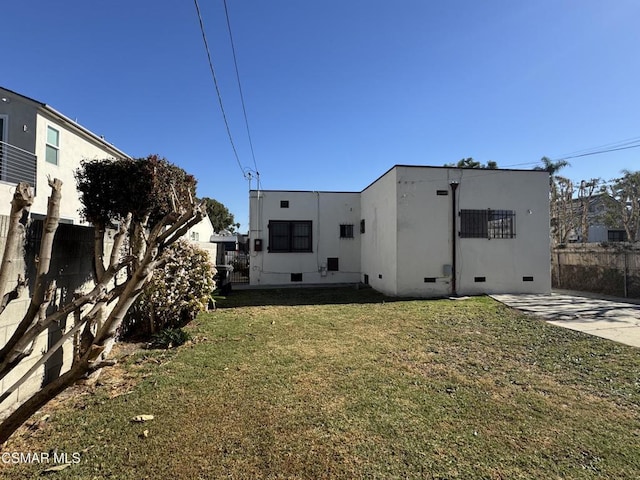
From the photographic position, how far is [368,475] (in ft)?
7.19

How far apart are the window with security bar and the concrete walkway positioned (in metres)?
1.98

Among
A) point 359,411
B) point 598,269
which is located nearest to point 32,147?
point 359,411

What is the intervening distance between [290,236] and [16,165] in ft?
28.2

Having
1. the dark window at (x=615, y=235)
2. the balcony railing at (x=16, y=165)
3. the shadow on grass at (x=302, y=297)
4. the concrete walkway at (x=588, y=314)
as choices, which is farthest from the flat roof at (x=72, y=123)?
the dark window at (x=615, y=235)

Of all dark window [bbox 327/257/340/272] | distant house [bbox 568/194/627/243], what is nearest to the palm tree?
distant house [bbox 568/194/627/243]

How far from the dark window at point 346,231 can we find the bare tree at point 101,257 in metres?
8.60

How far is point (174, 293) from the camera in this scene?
564 cm

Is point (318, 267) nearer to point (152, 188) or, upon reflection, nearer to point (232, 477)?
point (152, 188)

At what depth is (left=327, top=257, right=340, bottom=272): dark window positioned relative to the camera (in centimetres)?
1334

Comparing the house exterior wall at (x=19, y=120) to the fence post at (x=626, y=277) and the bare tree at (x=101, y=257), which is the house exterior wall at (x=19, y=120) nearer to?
the bare tree at (x=101, y=257)

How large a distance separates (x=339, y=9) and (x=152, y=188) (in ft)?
19.4

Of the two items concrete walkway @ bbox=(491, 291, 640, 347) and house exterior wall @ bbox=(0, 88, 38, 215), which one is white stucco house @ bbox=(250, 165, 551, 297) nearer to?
concrete walkway @ bbox=(491, 291, 640, 347)

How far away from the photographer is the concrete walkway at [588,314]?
5.74 meters

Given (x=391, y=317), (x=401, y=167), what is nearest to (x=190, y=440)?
(x=391, y=317)
